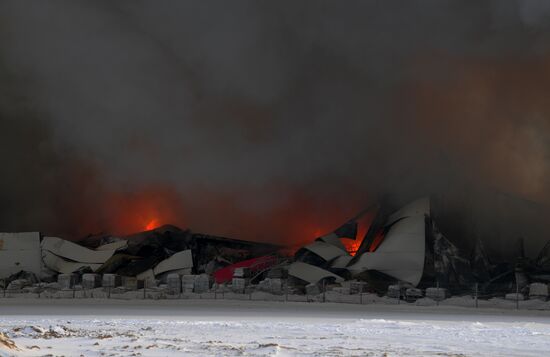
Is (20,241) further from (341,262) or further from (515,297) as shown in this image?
(515,297)

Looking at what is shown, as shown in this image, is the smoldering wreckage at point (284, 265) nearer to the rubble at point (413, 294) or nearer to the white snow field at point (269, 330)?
the rubble at point (413, 294)

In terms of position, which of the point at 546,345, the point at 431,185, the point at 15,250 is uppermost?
the point at 431,185

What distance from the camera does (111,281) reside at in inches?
1364

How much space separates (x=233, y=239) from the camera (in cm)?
4181

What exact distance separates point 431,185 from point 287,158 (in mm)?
9485

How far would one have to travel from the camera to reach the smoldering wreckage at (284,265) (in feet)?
108

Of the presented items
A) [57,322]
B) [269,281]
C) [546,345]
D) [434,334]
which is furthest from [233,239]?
[546,345]

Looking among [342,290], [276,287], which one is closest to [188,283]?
[276,287]

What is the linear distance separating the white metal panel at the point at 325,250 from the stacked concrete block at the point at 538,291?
9863 millimetres

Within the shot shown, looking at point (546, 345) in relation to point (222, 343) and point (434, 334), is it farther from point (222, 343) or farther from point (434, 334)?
point (222, 343)

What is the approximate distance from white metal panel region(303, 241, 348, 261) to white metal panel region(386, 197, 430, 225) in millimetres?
2997

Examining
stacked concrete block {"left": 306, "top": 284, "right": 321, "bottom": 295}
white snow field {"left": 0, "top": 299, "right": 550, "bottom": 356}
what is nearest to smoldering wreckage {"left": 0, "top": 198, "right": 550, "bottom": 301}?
stacked concrete block {"left": 306, "top": 284, "right": 321, "bottom": 295}

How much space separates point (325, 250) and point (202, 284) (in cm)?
700

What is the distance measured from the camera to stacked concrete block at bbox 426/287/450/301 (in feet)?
99.8
